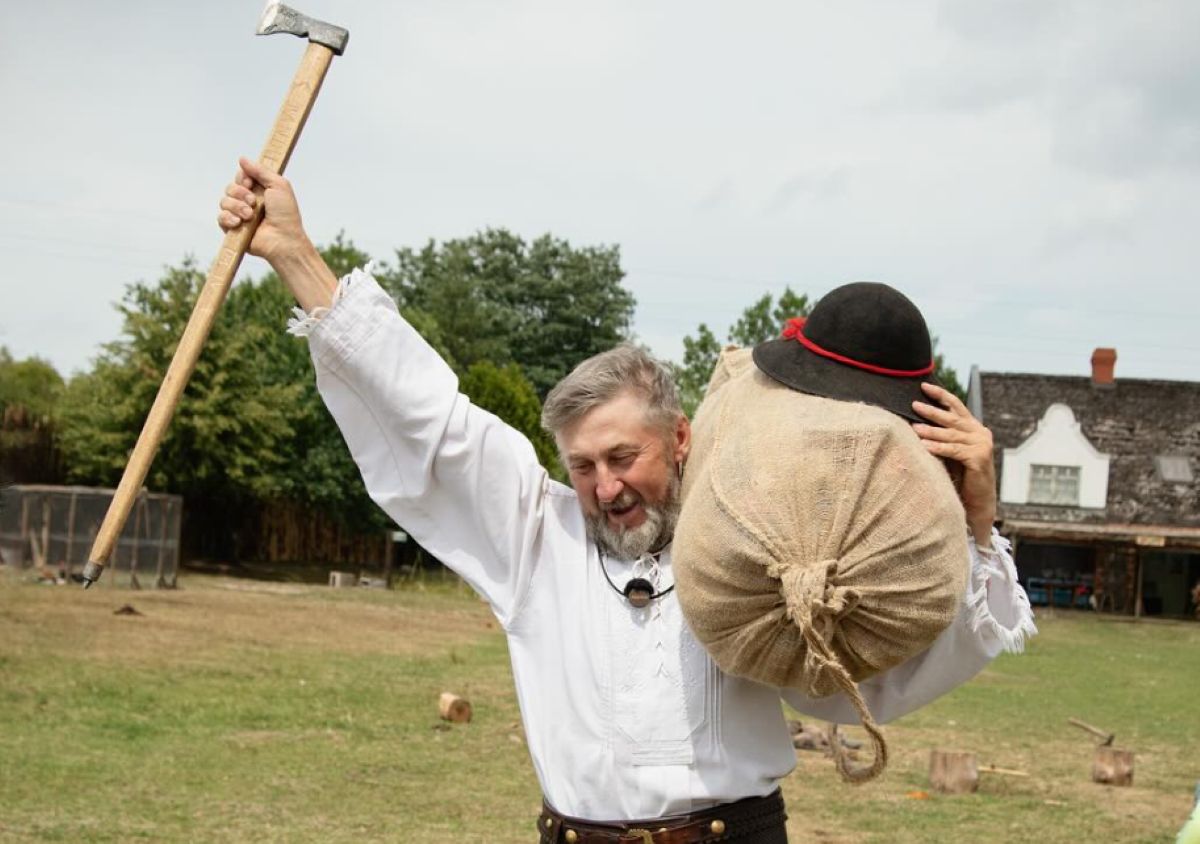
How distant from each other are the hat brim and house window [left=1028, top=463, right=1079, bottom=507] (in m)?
34.9

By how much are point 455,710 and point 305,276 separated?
9.06 meters

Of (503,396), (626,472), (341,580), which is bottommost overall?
(341,580)

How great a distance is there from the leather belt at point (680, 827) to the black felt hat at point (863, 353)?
901mm

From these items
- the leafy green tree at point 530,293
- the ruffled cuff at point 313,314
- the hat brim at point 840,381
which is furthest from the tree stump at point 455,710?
the leafy green tree at point 530,293

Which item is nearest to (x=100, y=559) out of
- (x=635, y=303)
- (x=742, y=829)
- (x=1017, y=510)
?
(x=742, y=829)

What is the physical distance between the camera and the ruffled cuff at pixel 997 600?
112 inches

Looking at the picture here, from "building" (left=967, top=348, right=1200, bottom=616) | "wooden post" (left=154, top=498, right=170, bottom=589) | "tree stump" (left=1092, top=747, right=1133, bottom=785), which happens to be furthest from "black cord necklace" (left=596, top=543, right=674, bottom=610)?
"building" (left=967, top=348, right=1200, bottom=616)

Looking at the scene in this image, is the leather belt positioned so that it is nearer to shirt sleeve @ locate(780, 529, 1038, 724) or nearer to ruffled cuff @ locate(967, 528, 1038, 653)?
shirt sleeve @ locate(780, 529, 1038, 724)

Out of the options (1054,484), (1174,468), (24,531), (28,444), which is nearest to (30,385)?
(28,444)

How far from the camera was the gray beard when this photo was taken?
9.73 ft

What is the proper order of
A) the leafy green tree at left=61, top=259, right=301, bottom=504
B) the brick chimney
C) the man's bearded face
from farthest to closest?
1. the brick chimney
2. the leafy green tree at left=61, top=259, right=301, bottom=504
3. the man's bearded face

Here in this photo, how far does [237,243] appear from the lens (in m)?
2.89

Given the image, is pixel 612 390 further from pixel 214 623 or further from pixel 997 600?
pixel 214 623

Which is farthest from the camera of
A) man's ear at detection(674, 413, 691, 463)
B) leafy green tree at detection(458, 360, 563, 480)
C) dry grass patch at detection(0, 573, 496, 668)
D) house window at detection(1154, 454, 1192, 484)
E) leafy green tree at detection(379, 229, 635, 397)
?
leafy green tree at detection(379, 229, 635, 397)
